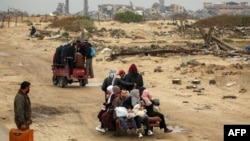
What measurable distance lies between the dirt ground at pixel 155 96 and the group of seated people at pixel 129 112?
0.94ft

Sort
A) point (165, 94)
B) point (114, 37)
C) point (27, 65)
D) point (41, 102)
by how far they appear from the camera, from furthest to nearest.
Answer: point (114, 37), point (27, 65), point (165, 94), point (41, 102)

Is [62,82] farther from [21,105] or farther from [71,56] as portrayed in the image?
[21,105]

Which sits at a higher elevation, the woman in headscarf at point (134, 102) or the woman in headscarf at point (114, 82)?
the woman in headscarf at point (114, 82)

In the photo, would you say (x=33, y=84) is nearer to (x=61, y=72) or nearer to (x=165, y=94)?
(x=61, y=72)

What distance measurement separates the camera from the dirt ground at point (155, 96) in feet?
44.8

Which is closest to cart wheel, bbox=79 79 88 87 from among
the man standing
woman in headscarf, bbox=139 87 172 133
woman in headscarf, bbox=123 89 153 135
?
woman in headscarf, bbox=139 87 172 133

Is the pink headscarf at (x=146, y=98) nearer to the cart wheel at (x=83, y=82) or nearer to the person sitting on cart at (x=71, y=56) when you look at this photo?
the person sitting on cart at (x=71, y=56)

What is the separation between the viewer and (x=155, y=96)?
1966 cm

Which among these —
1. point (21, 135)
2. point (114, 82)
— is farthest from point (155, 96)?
point (21, 135)

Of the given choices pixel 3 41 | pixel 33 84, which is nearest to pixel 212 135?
pixel 33 84

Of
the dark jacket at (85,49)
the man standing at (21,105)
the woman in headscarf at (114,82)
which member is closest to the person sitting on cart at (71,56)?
the dark jacket at (85,49)

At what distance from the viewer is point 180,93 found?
2012 cm

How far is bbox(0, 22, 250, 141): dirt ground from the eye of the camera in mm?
13664

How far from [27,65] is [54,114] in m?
16.2
